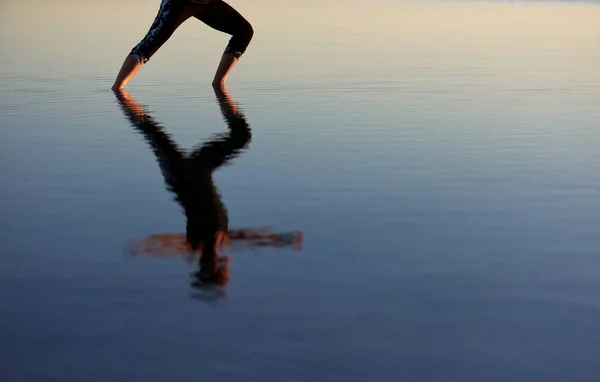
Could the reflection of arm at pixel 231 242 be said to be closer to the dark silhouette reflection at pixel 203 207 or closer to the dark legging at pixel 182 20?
the dark silhouette reflection at pixel 203 207

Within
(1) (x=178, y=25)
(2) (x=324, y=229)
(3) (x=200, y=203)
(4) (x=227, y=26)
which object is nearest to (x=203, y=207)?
(3) (x=200, y=203)

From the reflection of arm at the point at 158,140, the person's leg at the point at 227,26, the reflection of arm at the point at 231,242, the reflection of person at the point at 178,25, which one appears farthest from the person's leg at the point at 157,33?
the reflection of arm at the point at 231,242

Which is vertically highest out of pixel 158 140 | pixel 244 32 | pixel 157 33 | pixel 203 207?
pixel 244 32

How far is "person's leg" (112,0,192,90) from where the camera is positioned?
34.4ft

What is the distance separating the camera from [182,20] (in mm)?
10656

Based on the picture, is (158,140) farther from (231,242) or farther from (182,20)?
(182,20)

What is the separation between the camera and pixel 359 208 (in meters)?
5.46

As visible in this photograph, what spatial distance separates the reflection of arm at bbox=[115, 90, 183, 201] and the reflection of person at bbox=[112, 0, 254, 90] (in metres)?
0.50

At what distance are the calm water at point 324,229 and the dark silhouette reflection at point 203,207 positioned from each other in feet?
0.25

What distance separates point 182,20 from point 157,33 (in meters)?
0.24

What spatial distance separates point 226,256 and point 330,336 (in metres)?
1.07

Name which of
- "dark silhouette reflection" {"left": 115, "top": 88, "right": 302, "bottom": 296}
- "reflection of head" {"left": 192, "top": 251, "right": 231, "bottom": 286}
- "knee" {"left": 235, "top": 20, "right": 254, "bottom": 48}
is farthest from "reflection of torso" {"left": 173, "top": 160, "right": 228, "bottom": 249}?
"knee" {"left": 235, "top": 20, "right": 254, "bottom": 48}

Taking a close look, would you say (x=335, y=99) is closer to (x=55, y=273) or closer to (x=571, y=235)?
(x=571, y=235)

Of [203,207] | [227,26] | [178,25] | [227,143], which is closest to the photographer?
[203,207]
